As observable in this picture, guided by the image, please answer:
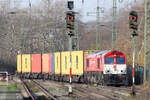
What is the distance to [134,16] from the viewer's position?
19906mm

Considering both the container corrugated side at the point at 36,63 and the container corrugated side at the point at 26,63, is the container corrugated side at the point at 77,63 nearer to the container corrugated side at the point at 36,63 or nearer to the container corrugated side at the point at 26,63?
the container corrugated side at the point at 36,63

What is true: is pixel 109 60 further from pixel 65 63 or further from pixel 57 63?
pixel 57 63

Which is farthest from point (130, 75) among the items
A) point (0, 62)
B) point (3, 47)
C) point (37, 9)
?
point (37, 9)

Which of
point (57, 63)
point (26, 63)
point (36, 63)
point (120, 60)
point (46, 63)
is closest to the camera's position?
point (120, 60)

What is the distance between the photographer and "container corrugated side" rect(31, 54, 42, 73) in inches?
1818

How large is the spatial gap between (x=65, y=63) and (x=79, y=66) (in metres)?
3.51

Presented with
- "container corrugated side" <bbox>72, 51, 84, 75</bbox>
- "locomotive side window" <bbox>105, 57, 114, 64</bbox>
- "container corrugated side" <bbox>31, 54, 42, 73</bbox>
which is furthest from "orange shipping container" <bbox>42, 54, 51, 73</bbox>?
"locomotive side window" <bbox>105, 57, 114, 64</bbox>

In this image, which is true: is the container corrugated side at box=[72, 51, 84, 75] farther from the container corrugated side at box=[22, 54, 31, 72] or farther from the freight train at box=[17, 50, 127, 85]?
the container corrugated side at box=[22, 54, 31, 72]

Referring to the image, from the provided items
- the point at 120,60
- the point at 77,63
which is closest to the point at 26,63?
the point at 77,63

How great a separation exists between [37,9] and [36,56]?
27884 millimetres

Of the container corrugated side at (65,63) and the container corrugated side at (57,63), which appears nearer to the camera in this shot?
the container corrugated side at (65,63)

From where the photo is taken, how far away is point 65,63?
1468 inches

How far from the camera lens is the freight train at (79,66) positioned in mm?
28047

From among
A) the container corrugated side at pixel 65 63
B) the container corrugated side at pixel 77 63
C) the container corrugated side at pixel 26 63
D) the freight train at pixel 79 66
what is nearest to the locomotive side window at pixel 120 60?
the freight train at pixel 79 66
